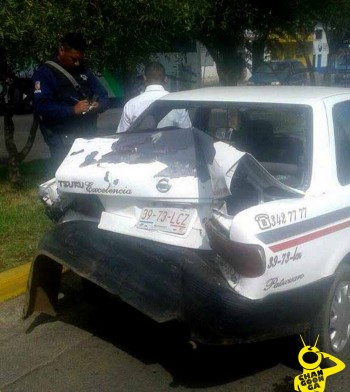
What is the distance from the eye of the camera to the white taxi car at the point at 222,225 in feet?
12.4

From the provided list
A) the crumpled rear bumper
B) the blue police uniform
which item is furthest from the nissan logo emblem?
the blue police uniform

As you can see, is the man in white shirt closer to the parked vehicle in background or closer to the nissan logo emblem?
the nissan logo emblem

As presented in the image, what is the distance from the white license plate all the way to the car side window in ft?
3.28

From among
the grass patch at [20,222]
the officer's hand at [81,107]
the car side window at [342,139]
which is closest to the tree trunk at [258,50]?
the grass patch at [20,222]

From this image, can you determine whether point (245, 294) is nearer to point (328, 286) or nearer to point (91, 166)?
point (328, 286)

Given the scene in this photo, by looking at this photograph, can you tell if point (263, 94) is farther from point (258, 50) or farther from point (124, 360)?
point (258, 50)

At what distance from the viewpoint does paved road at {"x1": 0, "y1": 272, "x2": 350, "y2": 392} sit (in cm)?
419

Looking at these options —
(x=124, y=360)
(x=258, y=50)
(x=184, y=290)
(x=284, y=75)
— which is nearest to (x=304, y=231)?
(x=184, y=290)

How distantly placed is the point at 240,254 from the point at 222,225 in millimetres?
219

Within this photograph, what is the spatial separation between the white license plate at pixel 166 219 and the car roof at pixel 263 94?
3.56 feet

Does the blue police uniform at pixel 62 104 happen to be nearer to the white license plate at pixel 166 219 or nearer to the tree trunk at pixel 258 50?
the white license plate at pixel 166 219

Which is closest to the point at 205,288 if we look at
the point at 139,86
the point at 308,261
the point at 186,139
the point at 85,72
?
the point at 308,261

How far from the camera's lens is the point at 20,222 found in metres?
7.11

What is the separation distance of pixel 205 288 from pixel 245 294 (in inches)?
8.3
